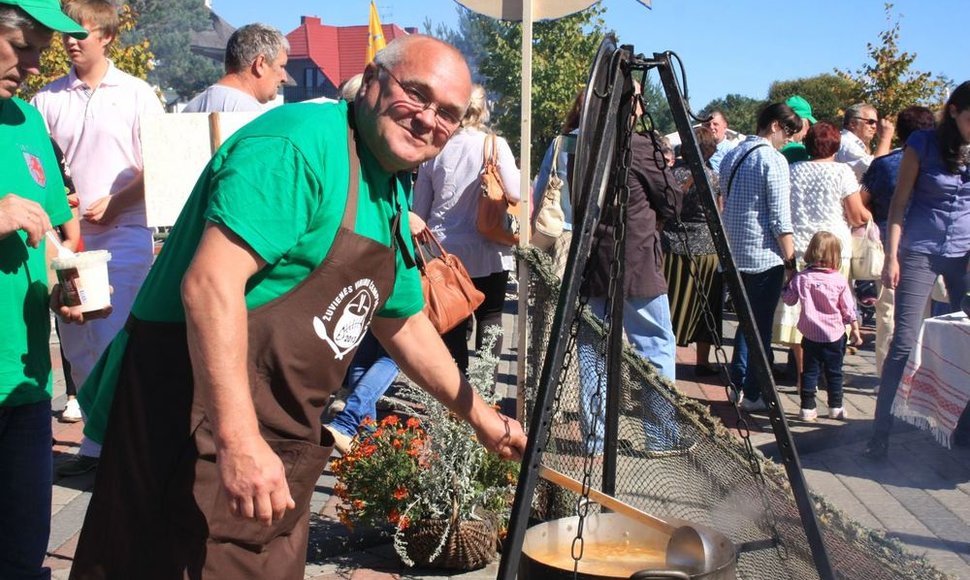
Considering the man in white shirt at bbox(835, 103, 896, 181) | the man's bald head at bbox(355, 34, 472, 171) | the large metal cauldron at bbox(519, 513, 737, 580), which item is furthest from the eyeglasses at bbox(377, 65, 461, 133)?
the man in white shirt at bbox(835, 103, 896, 181)

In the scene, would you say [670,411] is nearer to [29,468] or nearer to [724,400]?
[29,468]

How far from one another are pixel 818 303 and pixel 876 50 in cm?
1083

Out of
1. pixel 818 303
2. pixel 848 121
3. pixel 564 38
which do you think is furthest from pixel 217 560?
pixel 564 38

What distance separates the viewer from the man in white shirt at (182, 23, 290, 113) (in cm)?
500

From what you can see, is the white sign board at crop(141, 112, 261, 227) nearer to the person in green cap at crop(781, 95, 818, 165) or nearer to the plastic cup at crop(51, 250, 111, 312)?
the plastic cup at crop(51, 250, 111, 312)

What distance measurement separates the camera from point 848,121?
1014cm

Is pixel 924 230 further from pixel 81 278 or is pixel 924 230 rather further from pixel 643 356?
pixel 81 278

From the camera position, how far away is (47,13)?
2.76 m

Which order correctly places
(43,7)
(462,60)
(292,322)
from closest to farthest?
(292,322) < (462,60) < (43,7)

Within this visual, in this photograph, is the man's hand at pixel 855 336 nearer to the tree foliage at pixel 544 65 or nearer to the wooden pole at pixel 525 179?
the wooden pole at pixel 525 179

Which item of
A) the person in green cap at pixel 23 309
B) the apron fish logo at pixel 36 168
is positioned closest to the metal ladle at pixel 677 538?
the person in green cap at pixel 23 309

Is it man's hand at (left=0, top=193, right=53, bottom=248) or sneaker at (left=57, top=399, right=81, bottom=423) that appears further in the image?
sneaker at (left=57, top=399, right=81, bottom=423)

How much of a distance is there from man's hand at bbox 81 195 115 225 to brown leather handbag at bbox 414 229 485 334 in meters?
1.42

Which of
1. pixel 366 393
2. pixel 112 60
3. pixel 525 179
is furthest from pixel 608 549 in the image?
pixel 112 60
